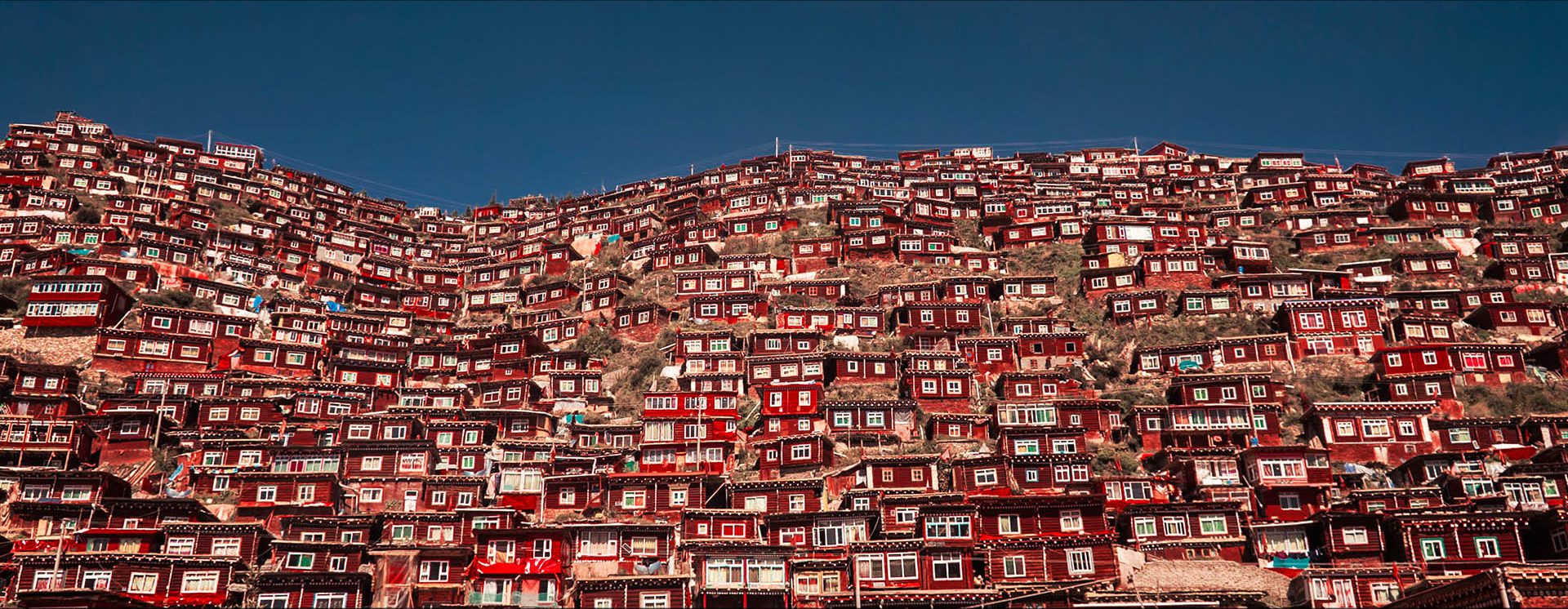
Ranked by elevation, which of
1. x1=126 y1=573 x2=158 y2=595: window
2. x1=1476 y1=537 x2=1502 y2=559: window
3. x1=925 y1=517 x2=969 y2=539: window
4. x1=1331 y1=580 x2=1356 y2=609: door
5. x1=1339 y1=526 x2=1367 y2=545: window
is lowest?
x1=1331 y1=580 x2=1356 y2=609: door

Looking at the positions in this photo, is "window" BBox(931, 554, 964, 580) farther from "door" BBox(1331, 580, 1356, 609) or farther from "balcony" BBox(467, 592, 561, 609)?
"balcony" BBox(467, 592, 561, 609)

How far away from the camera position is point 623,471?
6619 centimetres

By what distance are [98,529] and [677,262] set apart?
58460 mm

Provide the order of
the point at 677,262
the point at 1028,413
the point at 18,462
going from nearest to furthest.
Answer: the point at 18,462 → the point at 1028,413 → the point at 677,262

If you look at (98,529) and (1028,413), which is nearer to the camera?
(98,529)

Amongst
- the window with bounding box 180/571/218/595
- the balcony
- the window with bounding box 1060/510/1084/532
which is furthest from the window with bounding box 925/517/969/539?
the window with bounding box 180/571/218/595

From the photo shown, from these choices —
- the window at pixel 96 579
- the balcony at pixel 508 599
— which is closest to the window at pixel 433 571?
the balcony at pixel 508 599

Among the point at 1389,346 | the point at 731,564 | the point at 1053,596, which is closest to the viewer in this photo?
the point at 1053,596

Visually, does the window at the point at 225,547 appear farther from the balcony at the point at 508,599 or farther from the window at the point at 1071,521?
the window at the point at 1071,521

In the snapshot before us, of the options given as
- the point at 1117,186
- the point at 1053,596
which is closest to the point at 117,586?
the point at 1053,596

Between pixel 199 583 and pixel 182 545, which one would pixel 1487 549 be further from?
pixel 182 545

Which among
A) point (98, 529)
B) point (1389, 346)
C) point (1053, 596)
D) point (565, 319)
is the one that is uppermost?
point (565, 319)

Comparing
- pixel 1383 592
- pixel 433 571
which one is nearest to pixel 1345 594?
pixel 1383 592

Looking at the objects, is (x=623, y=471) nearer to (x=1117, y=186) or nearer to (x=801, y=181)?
(x=801, y=181)
